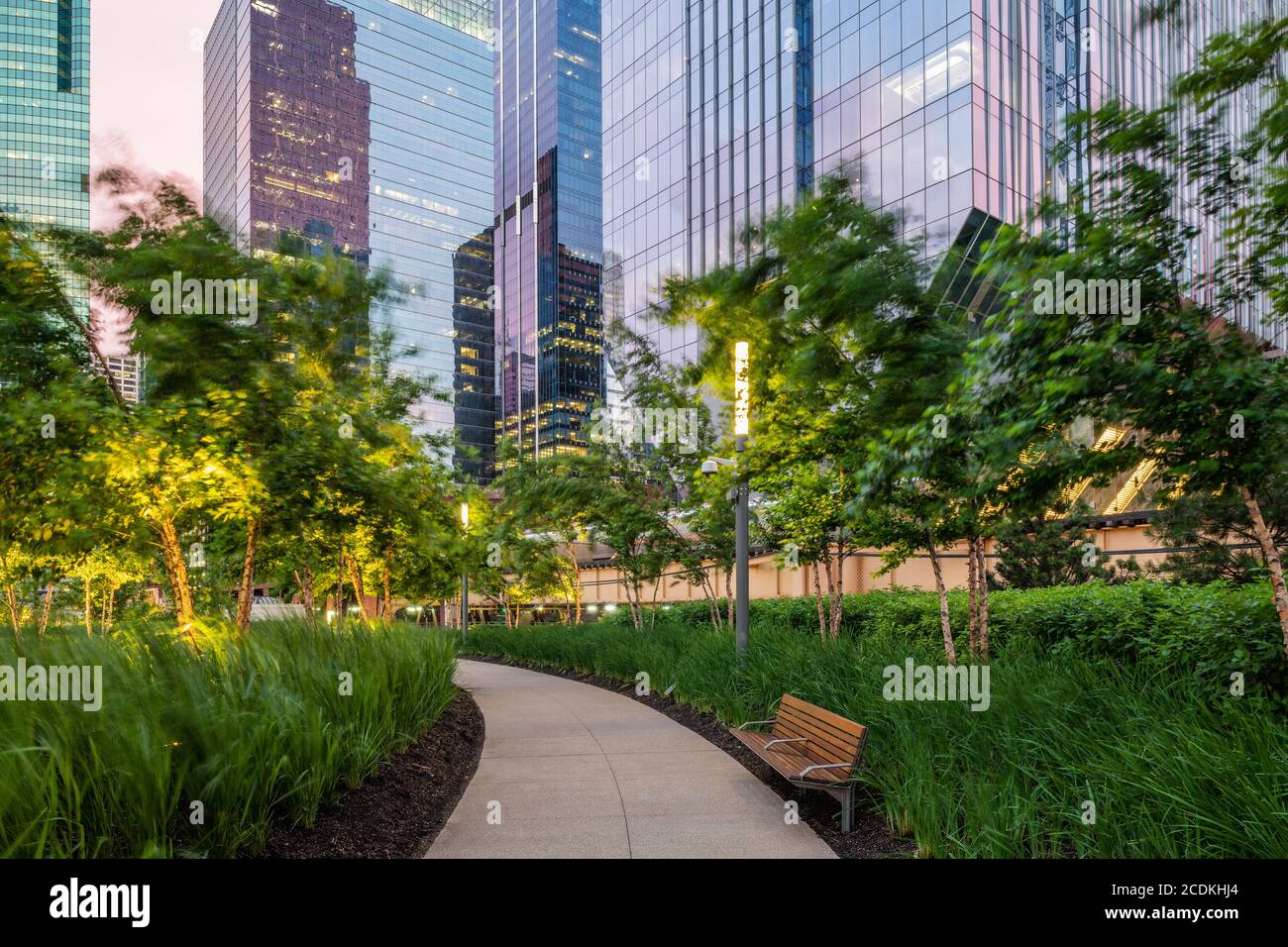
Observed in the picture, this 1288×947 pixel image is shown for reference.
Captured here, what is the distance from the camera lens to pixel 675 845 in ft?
17.1

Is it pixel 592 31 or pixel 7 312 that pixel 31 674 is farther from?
pixel 592 31

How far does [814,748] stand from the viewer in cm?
620

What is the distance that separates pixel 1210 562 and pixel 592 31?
572ft

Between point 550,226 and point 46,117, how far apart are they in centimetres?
12929

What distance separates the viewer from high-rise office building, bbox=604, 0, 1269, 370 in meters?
29.6

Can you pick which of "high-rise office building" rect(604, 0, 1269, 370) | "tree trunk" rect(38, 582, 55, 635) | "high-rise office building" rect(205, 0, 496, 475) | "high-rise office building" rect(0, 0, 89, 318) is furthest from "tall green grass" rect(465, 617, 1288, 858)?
"high-rise office building" rect(205, 0, 496, 475)

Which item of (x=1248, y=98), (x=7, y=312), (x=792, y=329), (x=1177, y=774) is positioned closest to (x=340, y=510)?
(x=7, y=312)

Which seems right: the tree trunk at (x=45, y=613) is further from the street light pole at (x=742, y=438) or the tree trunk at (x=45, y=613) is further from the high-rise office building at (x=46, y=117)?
the street light pole at (x=742, y=438)

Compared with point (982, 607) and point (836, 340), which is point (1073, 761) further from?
point (836, 340)

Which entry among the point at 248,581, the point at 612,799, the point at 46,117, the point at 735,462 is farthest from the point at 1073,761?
the point at 46,117

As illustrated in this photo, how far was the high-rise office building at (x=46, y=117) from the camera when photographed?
7.60 metres

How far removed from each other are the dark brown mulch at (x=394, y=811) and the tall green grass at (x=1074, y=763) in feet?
11.1

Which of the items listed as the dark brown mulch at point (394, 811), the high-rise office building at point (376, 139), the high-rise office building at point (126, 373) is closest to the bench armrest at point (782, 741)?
the dark brown mulch at point (394, 811)

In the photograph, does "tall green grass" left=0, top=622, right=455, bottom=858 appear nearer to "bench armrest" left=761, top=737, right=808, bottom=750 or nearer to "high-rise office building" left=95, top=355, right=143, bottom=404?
"high-rise office building" left=95, top=355, right=143, bottom=404
